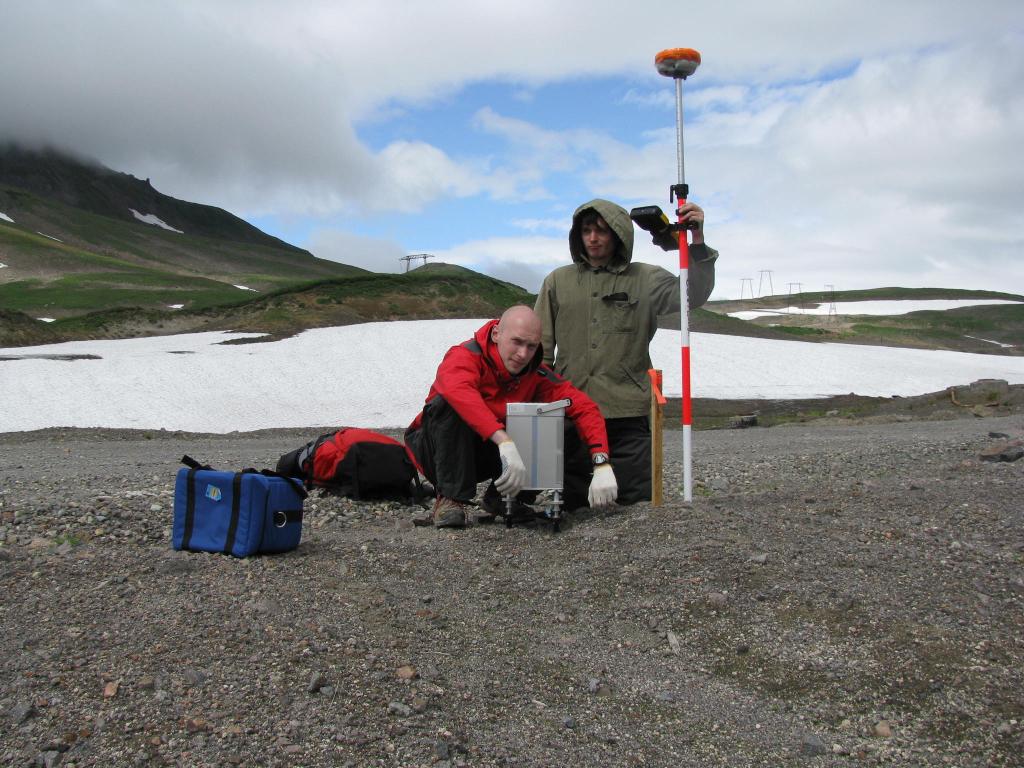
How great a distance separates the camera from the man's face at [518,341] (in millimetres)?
5453

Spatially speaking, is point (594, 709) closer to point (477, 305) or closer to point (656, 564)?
point (656, 564)

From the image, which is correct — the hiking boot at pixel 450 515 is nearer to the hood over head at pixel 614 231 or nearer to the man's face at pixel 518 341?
the man's face at pixel 518 341

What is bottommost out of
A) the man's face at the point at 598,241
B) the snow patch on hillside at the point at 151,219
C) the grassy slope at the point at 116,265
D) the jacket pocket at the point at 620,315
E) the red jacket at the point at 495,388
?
the red jacket at the point at 495,388

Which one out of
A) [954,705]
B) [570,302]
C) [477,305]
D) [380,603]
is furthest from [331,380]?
[954,705]

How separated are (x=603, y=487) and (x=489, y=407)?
916 mm

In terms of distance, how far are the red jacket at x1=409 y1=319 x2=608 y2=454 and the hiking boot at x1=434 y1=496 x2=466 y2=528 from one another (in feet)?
1.81

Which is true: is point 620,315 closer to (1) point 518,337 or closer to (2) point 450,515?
(1) point 518,337

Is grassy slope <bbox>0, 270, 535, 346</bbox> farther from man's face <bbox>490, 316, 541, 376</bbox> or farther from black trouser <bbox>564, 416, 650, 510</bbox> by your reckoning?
man's face <bbox>490, 316, 541, 376</bbox>

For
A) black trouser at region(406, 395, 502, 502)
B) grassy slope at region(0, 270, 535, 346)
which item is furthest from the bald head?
grassy slope at region(0, 270, 535, 346)

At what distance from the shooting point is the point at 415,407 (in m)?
20.3

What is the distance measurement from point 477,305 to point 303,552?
32201 mm

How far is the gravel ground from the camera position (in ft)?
9.25

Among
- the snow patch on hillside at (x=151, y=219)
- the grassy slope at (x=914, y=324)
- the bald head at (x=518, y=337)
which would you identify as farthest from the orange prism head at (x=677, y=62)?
the snow patch on hillside at (x=151, y=219)

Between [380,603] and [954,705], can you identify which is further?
A: [380,603]
